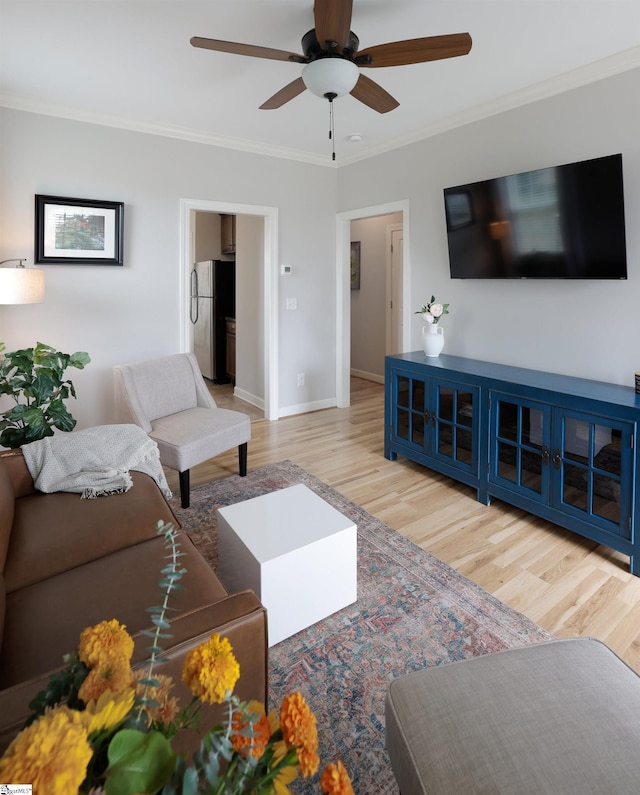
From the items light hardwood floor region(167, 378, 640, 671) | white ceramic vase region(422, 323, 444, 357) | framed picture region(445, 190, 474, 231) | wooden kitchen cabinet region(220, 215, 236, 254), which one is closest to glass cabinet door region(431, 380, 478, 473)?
light hardwood floor region(167, 378, 640, 671)

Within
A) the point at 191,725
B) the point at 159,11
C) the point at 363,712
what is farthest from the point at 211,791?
the point at 159,11

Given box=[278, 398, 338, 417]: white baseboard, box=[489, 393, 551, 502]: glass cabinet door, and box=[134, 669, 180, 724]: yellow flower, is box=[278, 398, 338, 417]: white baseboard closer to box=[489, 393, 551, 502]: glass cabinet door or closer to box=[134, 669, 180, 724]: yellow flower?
box=[489, 393, 551, 502]: glass cabinet door

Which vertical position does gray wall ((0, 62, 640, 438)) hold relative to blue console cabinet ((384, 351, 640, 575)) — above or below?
above

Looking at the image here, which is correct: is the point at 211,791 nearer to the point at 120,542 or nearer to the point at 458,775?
the point at 458,775

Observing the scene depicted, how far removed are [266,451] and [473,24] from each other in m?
3.08

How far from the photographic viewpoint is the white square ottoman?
5.88 ft

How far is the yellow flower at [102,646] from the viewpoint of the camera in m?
0.52

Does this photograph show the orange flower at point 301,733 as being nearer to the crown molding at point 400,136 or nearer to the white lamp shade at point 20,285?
the white lamp shade at point 20,285

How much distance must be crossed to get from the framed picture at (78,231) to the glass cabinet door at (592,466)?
3.43m

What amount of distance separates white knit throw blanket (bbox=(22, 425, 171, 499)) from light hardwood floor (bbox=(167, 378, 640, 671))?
3.19ft

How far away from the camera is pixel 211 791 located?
1.55 feet

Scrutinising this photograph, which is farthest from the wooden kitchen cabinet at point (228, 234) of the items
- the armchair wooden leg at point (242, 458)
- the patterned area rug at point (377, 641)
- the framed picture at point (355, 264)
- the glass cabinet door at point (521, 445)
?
the patterned area rug at point (377, 641)

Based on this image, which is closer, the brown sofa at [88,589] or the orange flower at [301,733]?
the orange flower at [301,733]

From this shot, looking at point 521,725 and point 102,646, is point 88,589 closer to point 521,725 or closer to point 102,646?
point 102,646
